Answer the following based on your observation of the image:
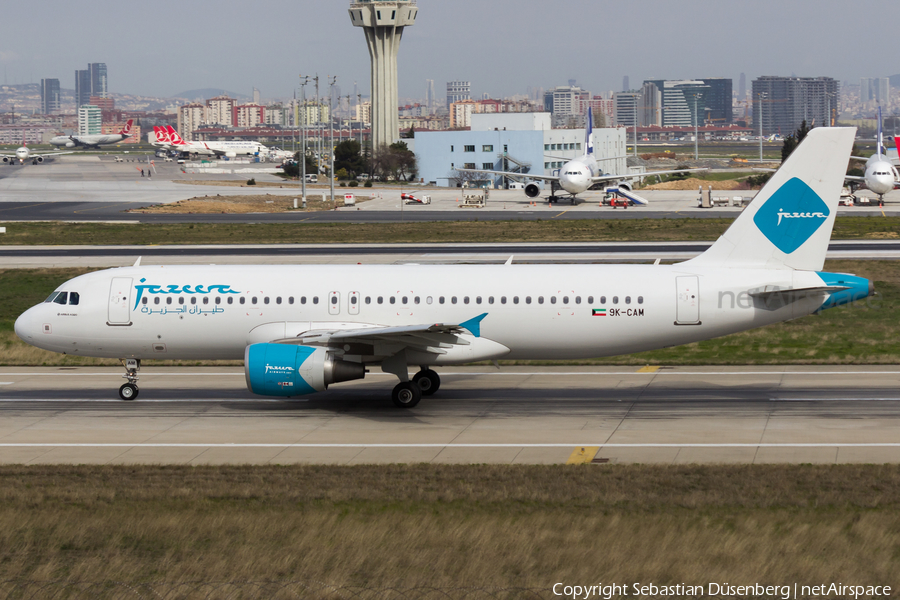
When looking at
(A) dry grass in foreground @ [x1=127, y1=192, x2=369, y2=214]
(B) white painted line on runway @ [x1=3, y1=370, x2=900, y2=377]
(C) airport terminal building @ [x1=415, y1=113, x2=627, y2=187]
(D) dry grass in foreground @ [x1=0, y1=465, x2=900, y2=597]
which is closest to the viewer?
(D) dry grass in foreground @ [x1=0, y1=465, x2=900, y2=597]

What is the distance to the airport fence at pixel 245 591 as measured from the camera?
13.8 m

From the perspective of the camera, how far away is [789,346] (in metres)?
37.8

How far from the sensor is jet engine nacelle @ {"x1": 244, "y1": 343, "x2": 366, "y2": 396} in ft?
87.4

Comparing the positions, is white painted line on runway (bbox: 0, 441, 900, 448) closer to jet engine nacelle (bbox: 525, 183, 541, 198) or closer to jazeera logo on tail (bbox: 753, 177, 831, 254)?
jazeera logo on tail (bbox: 753, 177, 831, 254)

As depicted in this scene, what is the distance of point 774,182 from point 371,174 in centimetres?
13771

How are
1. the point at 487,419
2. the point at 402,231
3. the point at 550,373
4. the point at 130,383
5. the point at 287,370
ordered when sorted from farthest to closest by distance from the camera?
the point at 402,231 → the point at 550,373 → the point at 130,383 → the point at 487,419 → the point at 287,370

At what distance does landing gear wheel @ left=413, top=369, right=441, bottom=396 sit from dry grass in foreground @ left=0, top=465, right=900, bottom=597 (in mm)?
8550

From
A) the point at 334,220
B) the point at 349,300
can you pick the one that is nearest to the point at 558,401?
the point at 349,300

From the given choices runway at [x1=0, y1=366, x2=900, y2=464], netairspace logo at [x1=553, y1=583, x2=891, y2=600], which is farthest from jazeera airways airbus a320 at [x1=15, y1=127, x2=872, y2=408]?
netairspace logo at [x1=553, y1=583, x2=891, y2=600]

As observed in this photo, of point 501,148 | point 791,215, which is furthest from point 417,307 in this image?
point 501,148

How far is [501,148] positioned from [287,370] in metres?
132

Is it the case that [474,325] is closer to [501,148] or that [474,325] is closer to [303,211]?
[303,211]

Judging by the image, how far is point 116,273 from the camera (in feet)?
99.1

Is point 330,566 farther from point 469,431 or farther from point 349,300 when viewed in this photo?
point 349,300
